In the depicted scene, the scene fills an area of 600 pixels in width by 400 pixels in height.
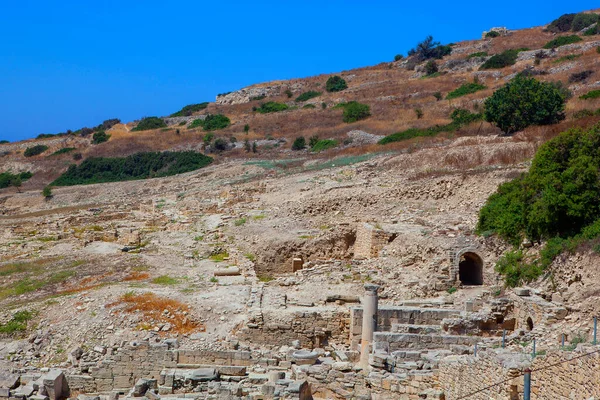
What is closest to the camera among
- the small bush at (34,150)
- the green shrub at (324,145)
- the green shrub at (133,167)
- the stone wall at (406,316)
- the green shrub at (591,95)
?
the stone wall at (406,316)

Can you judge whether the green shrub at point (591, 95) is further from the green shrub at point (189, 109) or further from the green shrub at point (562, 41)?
the green shrub at point (189, 109)

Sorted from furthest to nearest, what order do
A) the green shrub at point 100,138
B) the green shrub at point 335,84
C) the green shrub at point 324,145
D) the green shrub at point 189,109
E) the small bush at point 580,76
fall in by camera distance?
the green shrub at point 189,109 < the green shrub at point 335,84 < the green shrub at point 100,138 < the small bush at point 580,76 < the green shrub at point 324,145

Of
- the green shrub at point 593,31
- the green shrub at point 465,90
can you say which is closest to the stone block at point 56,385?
the green shrub at point 465,90

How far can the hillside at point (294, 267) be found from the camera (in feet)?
43.9

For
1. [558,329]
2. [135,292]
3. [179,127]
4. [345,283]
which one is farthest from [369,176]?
[179,127]

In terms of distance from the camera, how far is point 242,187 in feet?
114

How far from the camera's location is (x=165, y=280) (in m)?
19.5

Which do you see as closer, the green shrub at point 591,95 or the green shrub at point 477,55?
the green shrub at point 591,95

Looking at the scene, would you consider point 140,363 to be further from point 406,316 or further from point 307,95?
point 307,95

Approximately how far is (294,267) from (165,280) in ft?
13.0

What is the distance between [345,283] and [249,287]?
2350mm

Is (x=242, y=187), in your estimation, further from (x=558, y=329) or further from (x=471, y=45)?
(x=471, y=45)

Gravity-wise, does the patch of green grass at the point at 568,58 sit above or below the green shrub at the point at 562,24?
below

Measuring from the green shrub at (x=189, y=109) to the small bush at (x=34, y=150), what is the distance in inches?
619
